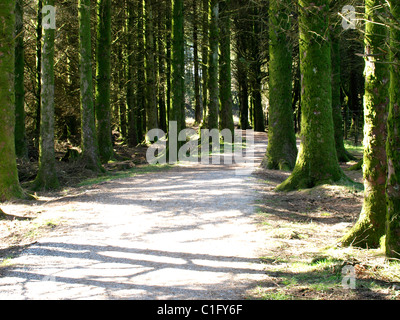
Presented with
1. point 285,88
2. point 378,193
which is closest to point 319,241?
point 378,193

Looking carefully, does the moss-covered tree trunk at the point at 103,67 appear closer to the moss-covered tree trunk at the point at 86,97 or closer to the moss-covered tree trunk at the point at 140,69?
the moss-covered tree trunk at the point at 86,97

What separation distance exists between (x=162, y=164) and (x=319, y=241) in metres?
10.9

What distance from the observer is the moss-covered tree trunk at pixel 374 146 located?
5922mm

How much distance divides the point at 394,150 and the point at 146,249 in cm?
379

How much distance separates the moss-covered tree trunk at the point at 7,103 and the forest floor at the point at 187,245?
2.00 feet

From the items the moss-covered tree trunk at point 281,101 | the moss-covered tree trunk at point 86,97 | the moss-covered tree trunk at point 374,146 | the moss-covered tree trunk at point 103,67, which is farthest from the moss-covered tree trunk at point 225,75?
the moss-covered tree trunk at point 374,146

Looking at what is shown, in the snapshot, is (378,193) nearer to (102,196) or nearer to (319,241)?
(319,241)

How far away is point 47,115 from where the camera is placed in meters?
11.7

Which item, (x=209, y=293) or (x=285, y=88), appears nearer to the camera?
(x=209, y=293)

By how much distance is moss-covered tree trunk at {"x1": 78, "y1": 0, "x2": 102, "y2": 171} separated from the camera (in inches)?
551

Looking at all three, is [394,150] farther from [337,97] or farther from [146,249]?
[337,97]

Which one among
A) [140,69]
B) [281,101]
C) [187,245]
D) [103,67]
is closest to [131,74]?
[140,69]

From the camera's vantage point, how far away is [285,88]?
45.6ft

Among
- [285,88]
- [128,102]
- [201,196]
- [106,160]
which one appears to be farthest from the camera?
[128,102]
